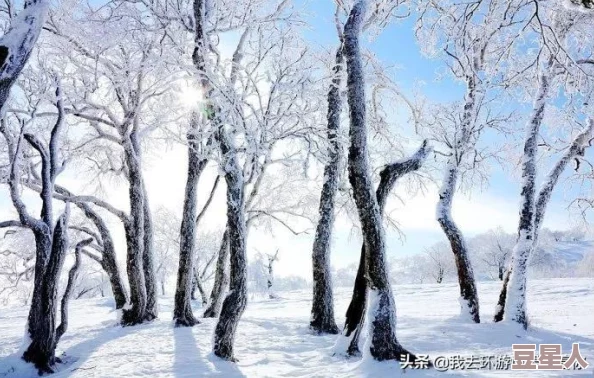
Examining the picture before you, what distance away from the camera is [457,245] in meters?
10.9

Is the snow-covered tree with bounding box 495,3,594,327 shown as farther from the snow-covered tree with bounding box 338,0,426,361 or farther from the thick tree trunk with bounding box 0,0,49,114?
the thick tree trunk with bounding box 0,0,49,114

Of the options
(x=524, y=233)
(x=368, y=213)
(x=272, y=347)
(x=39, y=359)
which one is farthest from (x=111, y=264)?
(x=524, y=233)

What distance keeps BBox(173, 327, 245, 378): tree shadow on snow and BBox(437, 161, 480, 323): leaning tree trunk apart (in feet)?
21.9

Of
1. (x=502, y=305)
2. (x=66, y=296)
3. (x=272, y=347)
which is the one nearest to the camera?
(x=66, y=296)

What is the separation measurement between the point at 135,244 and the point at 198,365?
6.36 metres

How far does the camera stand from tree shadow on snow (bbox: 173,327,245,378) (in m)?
6.09

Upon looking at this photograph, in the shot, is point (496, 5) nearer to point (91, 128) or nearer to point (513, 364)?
point (513, 364)

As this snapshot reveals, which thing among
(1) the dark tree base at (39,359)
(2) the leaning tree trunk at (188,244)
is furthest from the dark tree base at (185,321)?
(1) the dark tree base at (39,359)

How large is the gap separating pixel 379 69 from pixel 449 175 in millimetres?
3601

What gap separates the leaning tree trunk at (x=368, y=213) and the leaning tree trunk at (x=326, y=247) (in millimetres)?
3589

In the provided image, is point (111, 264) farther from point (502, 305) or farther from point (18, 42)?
point (502, 305)

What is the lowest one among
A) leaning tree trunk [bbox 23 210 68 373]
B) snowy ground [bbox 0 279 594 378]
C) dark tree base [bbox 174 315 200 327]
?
snowy ground [bbox 0 279 594 378]

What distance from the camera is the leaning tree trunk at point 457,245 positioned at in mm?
10578

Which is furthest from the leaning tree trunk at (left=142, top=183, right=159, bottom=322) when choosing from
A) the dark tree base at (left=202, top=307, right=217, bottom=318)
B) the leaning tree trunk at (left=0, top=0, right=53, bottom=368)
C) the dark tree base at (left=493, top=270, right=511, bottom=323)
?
the dark tree base at (left=493, top=270, right=511, bottom=323)
